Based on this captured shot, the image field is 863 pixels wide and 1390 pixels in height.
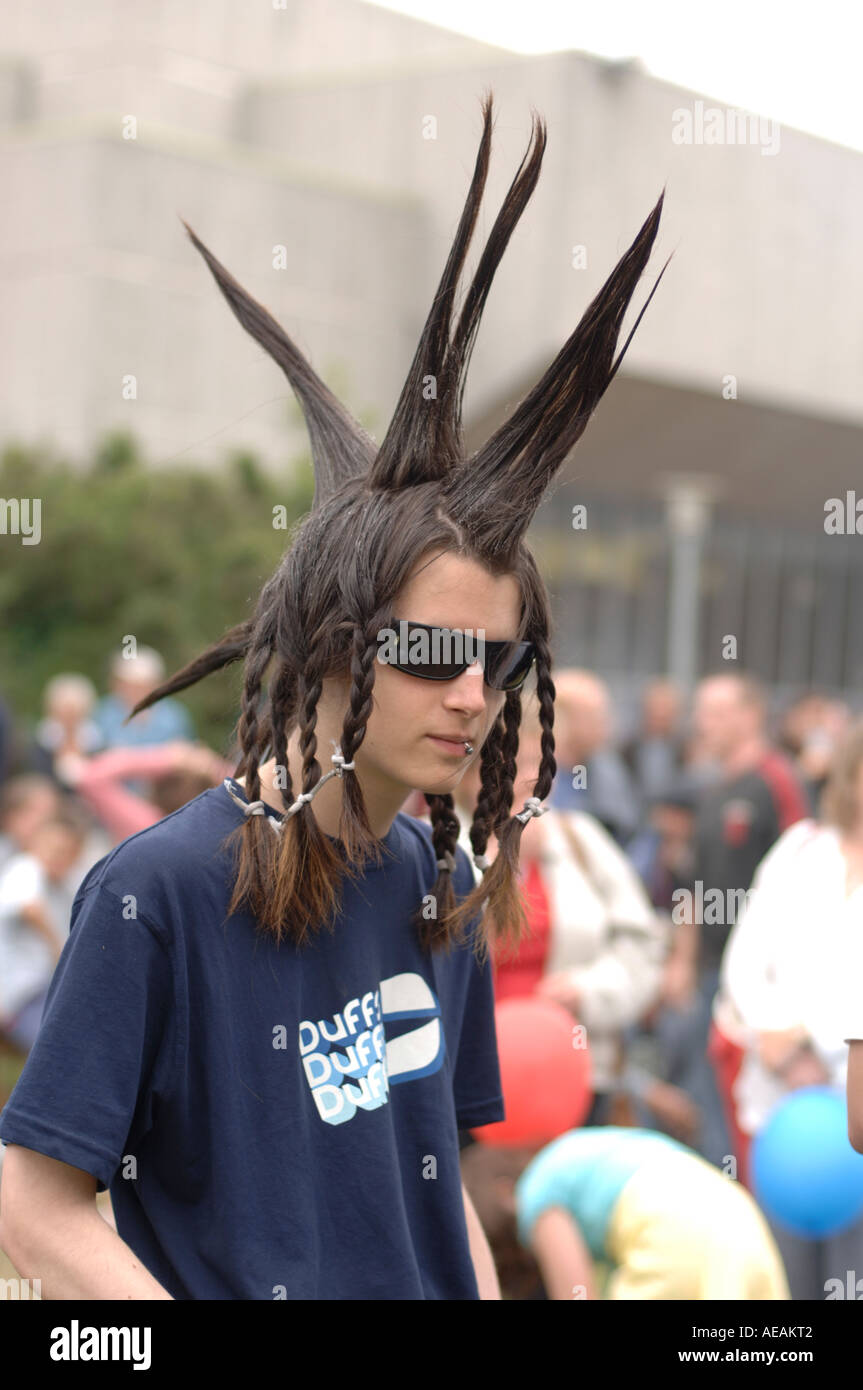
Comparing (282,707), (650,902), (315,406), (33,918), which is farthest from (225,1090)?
(650,902)

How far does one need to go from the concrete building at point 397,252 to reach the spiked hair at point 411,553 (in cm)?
1756

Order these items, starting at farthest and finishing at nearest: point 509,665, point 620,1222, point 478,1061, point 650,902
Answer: point 650,902, point 620,1222, point 478,1061, point 509,665

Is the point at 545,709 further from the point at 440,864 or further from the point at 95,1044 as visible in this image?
the point at 95,1044

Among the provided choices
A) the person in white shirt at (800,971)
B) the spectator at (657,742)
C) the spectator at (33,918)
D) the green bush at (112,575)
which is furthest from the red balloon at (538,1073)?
the green bush at (112,575)

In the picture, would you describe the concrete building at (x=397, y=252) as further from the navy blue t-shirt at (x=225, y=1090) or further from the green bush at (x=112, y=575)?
the navy blue t-shirt at (x=225, y=1090)

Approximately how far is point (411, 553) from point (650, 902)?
4.78 meters

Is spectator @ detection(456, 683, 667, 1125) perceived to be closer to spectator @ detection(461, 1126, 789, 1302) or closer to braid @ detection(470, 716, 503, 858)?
spectator @ detection(461, 1126, 789, 1302)

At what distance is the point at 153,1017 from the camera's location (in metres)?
1.84

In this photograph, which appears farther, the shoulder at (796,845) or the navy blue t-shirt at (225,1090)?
the shoulder at (796,845)

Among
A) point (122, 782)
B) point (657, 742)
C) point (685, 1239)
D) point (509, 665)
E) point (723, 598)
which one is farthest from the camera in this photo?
point (723, 598)

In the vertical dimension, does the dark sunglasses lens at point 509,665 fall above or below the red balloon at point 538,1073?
above

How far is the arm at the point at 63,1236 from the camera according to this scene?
5.78 ft

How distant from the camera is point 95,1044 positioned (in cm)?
179

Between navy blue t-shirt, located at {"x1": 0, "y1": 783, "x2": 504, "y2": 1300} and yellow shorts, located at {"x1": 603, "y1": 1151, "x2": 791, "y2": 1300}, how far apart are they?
1.34 meters
